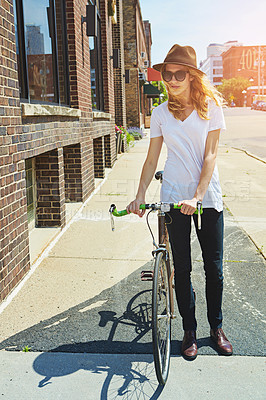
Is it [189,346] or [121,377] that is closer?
[121,377]

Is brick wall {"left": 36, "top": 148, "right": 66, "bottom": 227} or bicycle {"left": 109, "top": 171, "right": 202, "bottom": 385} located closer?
bicycle {"left": 109, "top": 171, "right": 202, "bottom": 385}

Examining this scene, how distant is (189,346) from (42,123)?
3.50 metres

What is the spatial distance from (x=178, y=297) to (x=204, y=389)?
0.67 metres

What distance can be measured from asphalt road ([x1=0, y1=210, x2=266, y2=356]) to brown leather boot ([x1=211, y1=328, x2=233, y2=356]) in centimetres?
6

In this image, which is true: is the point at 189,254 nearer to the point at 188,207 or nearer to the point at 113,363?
the point at 188,207

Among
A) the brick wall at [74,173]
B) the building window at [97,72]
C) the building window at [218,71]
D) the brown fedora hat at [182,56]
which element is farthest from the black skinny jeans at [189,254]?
the building window at [218,71]

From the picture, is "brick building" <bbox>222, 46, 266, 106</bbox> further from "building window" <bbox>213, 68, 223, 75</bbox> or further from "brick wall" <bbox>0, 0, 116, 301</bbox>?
"brick wall" <bbox>0, 0, 116, 301</bbox>

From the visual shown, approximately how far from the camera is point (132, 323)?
3771 mm

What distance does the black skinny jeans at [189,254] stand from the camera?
3184mm

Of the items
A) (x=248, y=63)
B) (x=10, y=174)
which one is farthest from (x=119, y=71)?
(x=248, y=63)

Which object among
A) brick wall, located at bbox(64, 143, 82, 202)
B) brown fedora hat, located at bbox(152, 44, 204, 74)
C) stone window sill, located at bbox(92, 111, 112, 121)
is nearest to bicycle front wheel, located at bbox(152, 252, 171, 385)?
brown fedora hat, located at bbox(152, 44, 204, 74)

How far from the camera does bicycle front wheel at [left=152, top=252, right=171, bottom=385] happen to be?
2707 millimetres

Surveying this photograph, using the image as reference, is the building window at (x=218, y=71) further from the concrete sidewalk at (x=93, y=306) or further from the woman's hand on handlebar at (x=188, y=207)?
the woman's hand on handlebar at (x=188, y=207)

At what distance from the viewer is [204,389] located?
9.30 ft
